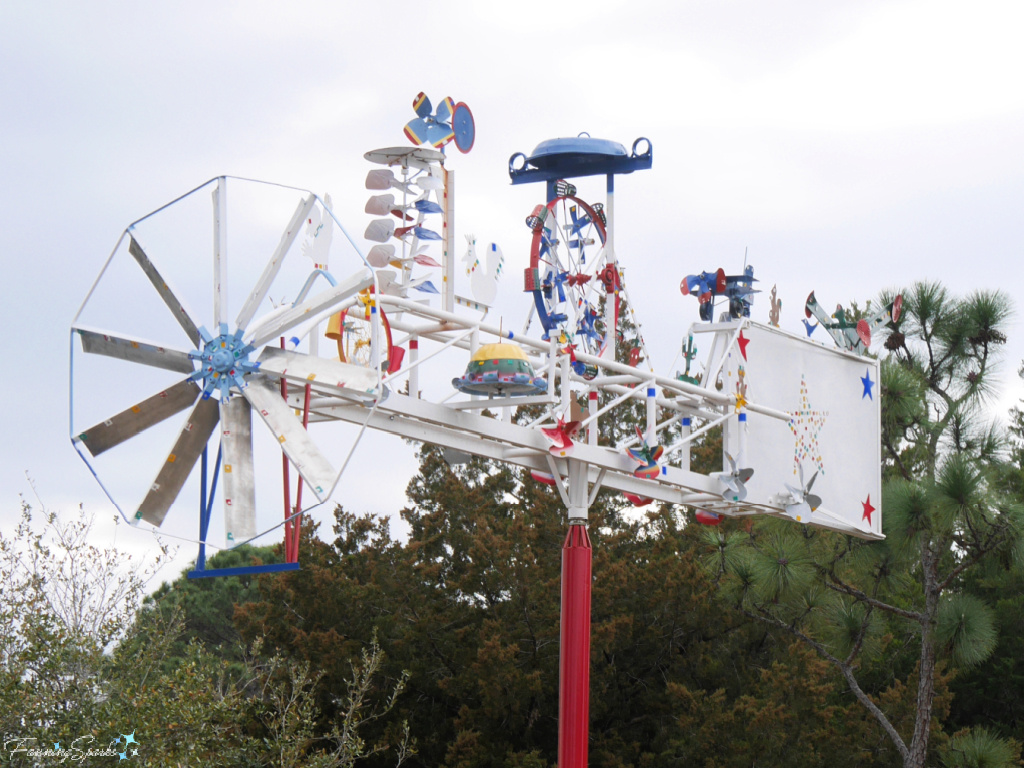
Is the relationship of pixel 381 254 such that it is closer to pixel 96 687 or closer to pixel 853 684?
pixel 96 687

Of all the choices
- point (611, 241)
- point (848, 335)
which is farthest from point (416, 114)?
point (848, 335)

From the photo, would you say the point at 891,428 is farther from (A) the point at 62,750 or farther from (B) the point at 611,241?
(A) the point at 62,750

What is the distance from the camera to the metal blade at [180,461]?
7.51m

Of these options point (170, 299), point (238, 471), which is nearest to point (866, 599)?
point (238, 471)

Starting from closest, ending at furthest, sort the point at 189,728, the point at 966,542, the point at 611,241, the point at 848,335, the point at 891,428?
the point at 189,728 → the point at 611,241 → the point at 848,335 → the point at 966,542 → the point at 891,428

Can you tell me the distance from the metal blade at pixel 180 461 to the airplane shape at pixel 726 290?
5574 millimetres

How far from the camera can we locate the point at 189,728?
29.9 ft

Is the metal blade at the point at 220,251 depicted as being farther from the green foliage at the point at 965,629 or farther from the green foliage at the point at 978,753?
the green foliage at the point at 978,753

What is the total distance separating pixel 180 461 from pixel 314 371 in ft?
2.94

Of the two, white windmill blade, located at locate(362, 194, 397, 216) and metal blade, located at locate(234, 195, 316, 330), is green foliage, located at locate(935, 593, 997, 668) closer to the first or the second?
white windmill blade, located at locate(362, 194, 397, 216)

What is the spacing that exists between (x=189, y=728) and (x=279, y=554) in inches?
448

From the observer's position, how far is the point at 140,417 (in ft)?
25.2

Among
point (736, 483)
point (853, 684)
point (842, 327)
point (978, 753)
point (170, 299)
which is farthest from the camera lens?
point (978, 753)

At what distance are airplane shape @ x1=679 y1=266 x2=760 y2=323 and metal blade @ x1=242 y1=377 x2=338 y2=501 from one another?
5.33m
